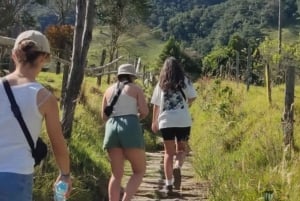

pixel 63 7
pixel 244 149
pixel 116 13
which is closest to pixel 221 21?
pixel 63 7

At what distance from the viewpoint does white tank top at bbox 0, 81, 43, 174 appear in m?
3.78

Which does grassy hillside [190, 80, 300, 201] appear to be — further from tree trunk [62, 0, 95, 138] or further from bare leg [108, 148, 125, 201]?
tree trunk [62, 0, 95, 138]

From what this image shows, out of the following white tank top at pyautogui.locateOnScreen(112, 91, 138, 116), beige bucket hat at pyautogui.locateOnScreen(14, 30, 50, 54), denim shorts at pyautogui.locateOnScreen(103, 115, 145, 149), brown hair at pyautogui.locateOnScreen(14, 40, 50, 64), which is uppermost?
beige bucket hat at pyautogui.locateOnScreen(14, 30, 50, 54)

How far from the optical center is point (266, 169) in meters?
7.41

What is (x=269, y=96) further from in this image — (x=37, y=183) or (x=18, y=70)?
(x=18, y=70)

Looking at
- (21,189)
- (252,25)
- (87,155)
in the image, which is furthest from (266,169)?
(252,25)

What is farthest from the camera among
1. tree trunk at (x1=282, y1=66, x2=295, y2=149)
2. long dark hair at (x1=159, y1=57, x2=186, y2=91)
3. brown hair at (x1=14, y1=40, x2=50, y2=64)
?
long dark hair at (x1=159, y1=57, x2=186, y2=91)

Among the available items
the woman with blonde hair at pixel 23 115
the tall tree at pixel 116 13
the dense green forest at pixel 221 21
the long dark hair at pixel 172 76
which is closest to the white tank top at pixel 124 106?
the long dark hair at pixel 172 76

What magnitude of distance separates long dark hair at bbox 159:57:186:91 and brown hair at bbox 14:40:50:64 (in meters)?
4.82

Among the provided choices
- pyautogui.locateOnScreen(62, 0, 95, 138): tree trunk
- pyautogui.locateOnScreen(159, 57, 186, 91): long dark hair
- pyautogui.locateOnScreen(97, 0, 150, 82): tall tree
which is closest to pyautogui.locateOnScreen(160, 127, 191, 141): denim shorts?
pyautogui.locateOnScreen(159, 57, 186, 91): long dark hair

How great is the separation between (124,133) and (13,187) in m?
3.13

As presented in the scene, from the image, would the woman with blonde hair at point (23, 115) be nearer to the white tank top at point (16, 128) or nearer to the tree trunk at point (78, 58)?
the white tank top at point (16, 128)

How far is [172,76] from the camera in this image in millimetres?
8633

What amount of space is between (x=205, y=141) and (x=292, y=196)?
5.41 metres
